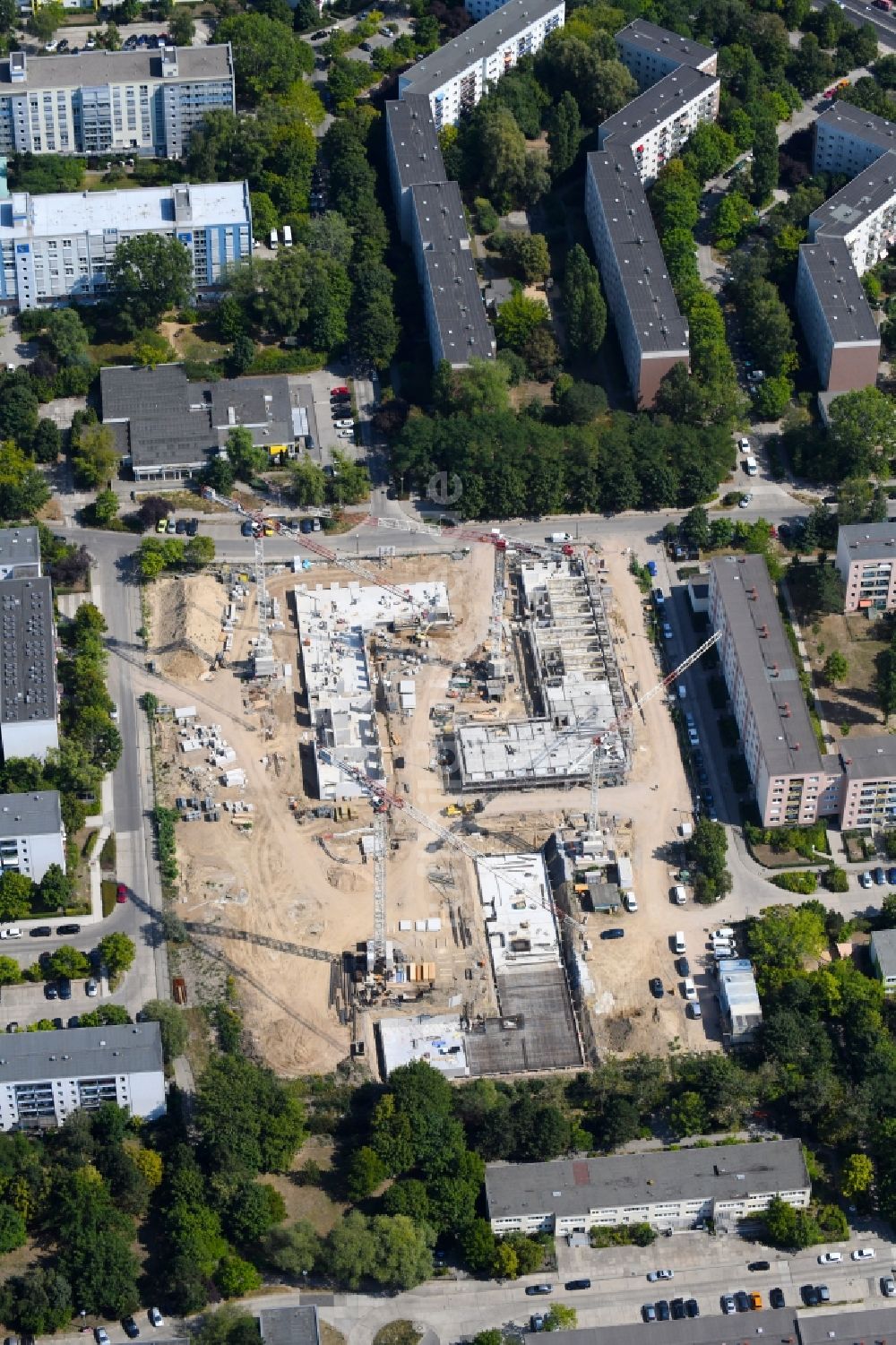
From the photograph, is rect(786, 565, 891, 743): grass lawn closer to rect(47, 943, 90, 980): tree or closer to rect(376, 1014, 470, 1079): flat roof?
rect(376, 1014, 470, 1079): flat roof

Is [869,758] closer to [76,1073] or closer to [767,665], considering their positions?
[767,665]

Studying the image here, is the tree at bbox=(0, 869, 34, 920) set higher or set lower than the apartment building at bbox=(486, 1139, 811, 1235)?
higher

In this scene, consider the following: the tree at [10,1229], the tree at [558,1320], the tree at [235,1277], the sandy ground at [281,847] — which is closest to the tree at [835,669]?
the sandy ground at [281,847]

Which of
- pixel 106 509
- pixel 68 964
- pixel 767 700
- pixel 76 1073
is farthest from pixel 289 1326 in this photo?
pixel 106 509

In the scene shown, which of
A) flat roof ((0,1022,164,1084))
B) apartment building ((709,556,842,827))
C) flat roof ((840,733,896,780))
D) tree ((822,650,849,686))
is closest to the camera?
flat roof ((0,1022,164,1084))

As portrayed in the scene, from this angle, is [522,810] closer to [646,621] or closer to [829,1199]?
[646,621]

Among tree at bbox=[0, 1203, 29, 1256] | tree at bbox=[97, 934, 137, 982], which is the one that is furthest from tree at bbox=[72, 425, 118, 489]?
tree at bbox=[0, 1203, 29, 1256]
